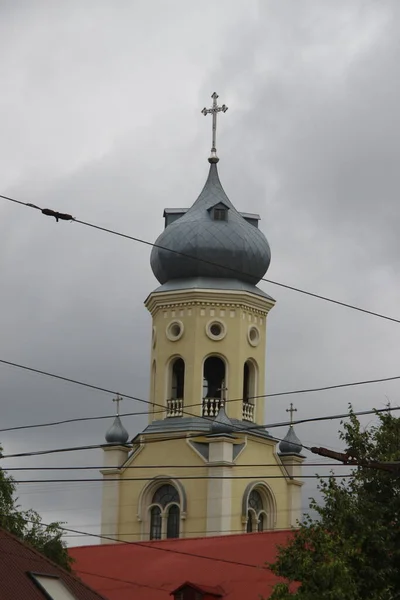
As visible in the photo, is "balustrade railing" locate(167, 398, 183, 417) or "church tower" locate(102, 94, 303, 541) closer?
"church tower" locate(102, 94, 303, 541)

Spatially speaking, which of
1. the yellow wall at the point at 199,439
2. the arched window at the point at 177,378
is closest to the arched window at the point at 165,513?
the yellow wall at the point at 199,439

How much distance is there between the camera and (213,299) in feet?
195

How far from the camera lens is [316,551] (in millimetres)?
36500

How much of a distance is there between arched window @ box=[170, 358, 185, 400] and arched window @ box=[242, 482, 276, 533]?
4.04 m

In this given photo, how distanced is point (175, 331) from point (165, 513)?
20.5 ft

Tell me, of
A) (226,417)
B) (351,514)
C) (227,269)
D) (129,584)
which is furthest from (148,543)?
(351,514)

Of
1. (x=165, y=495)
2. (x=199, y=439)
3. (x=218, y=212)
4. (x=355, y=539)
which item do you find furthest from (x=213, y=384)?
(x=355, y=539)

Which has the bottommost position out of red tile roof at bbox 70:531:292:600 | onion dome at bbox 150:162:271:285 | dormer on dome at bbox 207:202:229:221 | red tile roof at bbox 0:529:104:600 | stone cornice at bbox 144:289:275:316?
red tile roof at bbox 0:529:104:600

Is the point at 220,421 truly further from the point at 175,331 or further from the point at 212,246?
the point at 212,246

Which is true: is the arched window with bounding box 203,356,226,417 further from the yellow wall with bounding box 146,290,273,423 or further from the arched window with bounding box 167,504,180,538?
the arched window with bounding box 167,504,180,538

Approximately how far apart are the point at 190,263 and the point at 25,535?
1816 cm

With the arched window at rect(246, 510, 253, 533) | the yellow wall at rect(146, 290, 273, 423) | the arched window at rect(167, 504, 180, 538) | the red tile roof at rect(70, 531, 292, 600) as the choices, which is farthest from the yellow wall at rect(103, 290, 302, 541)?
the red tile roof at rect(70, 531, 292, 600)

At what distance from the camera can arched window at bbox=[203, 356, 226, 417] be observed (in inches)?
2322

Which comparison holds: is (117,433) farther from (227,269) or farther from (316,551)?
(316,551)
